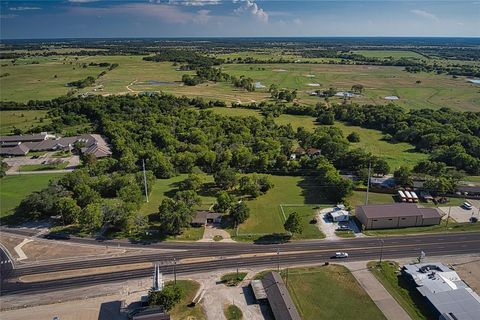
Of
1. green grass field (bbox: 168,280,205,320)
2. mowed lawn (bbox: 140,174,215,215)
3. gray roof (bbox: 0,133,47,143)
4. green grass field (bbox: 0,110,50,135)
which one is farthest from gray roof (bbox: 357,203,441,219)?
green grass field (bbox: 0,110,50,135)

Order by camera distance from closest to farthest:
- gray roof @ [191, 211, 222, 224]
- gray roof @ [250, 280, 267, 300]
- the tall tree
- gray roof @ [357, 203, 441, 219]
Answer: gray roof @ [250, 280, 267, 300] < the tall tree < gray roof @ [357, 203, 441, 219] < gray roof @ [191, 211, 222, 224]

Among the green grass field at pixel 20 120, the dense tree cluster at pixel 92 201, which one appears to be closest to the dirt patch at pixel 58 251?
the dense tree cluster at pixel 92 201

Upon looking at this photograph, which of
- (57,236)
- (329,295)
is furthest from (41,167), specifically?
(329,295)

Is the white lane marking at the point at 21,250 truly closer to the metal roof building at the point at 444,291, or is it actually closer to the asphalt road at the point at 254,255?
the asphalt road at the point at 254,255

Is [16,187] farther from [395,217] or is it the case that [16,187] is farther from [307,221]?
[395,217]

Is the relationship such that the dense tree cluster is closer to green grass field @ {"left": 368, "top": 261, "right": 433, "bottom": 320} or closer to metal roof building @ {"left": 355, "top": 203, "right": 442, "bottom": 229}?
green grass field @ {"left": 368, "top": 261, "right": 433, "bottom": 320}
